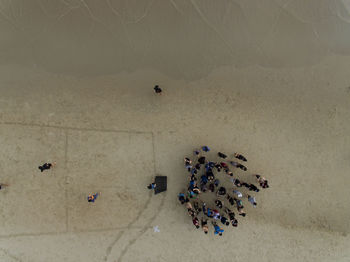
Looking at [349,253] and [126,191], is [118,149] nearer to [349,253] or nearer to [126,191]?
[126,191]

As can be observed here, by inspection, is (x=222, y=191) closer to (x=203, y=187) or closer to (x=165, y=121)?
(x=203, y=187)

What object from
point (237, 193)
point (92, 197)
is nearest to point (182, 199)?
point (237, 193)

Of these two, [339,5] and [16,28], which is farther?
[339,5]

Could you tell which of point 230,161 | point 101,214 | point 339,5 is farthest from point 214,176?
point 339,5

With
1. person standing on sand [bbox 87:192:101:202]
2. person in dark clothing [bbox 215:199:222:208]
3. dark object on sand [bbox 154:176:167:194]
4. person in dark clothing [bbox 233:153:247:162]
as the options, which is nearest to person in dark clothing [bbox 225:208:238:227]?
person in dark clothing [bbox 215:199:222:208]

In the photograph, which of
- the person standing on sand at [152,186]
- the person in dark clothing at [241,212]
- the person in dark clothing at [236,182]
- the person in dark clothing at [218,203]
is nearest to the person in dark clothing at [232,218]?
the person in dark clothing at [241,212]

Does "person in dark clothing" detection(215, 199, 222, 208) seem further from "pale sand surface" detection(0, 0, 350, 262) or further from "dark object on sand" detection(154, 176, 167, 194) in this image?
"dark object on sand" detection(154, 176, 167, 194)
